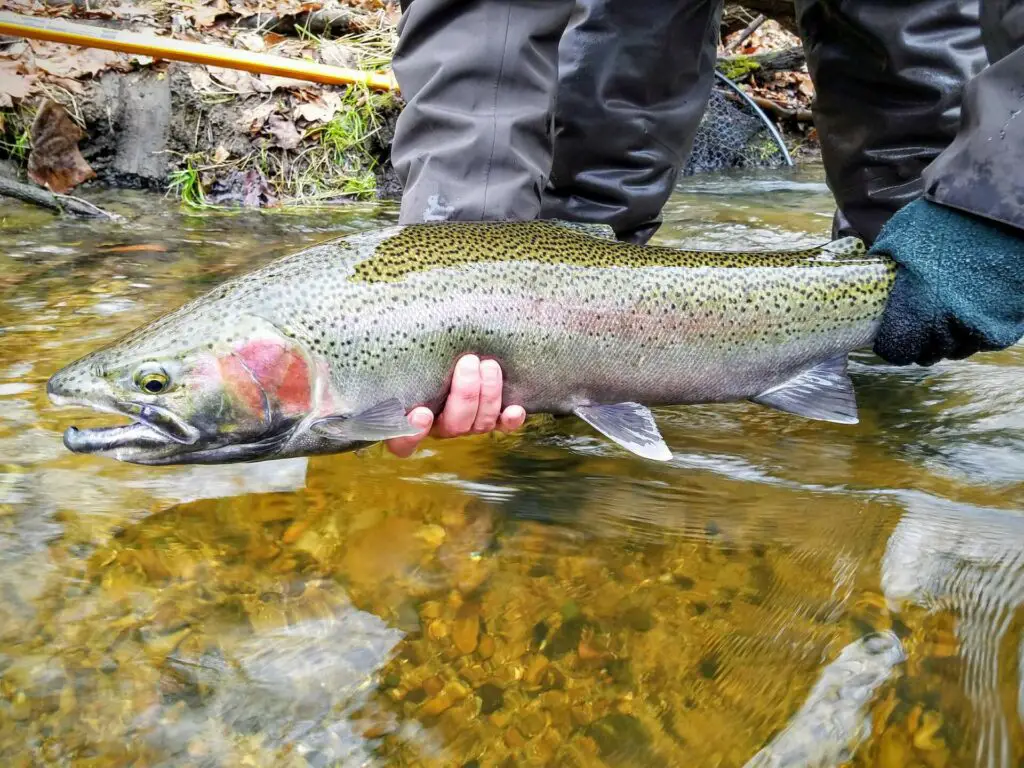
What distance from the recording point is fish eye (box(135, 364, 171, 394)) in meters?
2.11

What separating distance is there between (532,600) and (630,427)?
661mm

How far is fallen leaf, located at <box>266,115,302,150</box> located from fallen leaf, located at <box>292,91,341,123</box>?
12 centimetres

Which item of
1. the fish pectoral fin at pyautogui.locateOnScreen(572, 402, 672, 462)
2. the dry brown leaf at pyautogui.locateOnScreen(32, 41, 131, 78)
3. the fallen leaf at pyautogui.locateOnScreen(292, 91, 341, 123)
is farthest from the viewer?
the fallen leaf at pyautogui.locateOnScreen(292, 91, 341, 123)

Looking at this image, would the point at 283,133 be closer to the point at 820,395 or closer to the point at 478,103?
the point at 478,103

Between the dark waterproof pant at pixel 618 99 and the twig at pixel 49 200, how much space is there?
9.84 feet

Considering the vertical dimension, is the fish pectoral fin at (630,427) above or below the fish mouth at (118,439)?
above

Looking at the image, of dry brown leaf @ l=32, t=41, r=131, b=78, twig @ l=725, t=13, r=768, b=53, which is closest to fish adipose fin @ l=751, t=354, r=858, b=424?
dry brown leaf @ l=32, t=41, r=131, b=78

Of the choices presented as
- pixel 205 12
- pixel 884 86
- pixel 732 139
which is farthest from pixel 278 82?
pixel 884 86

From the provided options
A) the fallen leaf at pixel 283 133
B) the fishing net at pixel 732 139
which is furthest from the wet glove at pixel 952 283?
the fishing net at pixel 732 139

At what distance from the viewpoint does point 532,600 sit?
79.8 inches

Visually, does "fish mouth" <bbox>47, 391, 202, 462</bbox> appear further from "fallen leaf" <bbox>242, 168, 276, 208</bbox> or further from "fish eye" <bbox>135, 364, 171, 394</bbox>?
"fallen leaf" <bbox>242, 168, 276, 208</bbox>

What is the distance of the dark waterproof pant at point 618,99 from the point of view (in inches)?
103

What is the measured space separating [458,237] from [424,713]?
1.28 meters

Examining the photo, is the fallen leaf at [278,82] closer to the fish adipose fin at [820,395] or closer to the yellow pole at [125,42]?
the yellow pole at [125,42]
